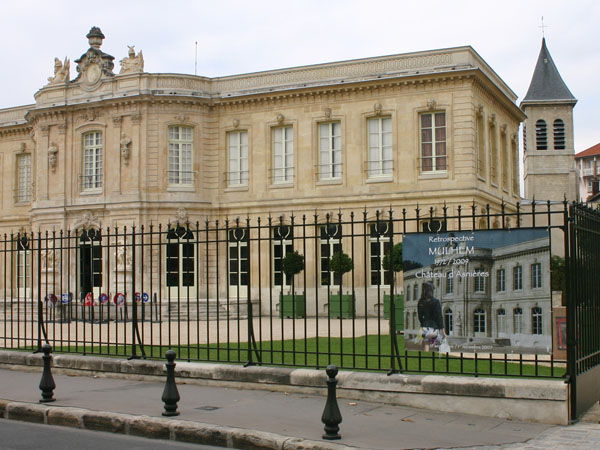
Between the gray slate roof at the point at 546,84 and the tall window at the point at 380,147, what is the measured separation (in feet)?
117

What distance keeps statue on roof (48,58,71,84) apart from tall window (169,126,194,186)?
5211 millimetres

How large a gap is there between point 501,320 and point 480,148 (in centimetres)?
2129

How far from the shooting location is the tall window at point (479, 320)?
914cm

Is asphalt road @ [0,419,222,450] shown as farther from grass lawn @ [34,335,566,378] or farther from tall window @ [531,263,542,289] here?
tall window @ [531,263,542,289]

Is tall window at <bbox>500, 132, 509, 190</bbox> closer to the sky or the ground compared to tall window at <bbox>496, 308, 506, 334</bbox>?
closer to the sky

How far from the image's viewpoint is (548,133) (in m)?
61.4

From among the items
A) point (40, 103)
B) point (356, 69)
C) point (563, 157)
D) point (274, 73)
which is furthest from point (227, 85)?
point (563, 157)

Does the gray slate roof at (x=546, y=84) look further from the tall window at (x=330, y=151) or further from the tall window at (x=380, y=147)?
the tall window at (x=330, y=151)

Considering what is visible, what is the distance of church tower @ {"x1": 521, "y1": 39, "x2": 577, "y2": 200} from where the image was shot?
61.3 m

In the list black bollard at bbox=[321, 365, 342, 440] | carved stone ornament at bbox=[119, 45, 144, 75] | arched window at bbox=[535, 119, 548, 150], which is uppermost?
arched window at bbox=[535, 119, 548, 150]

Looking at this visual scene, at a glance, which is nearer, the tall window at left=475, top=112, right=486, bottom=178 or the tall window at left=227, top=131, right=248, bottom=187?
the tall window at left=475, top=112, right=486, bottom=178

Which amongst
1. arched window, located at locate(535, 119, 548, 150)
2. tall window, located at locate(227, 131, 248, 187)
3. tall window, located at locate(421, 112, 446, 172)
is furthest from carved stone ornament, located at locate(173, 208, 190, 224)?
arched window, located at locate(535, 119, 548, 150)

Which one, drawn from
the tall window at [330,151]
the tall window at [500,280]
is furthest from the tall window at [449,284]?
the tall window at [330,151]

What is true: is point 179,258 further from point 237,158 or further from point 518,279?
point 237,158
